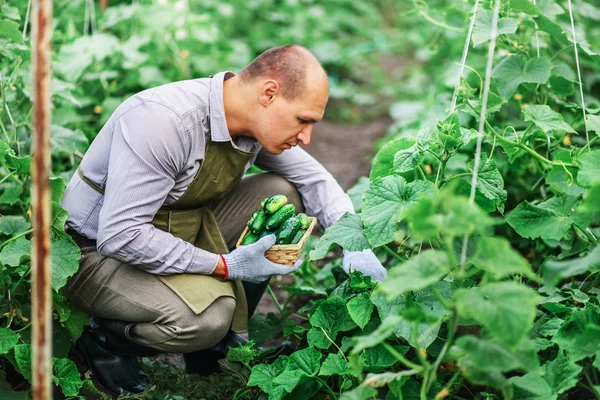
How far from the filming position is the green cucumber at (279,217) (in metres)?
3.10

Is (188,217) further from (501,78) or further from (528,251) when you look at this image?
(528,251)

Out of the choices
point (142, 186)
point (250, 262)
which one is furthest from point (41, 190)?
point (250, 262)

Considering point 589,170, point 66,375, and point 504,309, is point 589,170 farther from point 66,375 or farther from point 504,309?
point 66,375

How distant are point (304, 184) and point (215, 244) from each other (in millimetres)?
525

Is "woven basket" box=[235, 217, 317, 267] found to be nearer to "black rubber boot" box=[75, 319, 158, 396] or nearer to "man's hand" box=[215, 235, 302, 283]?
"man's hand" box=[215, 235, 302, 283]

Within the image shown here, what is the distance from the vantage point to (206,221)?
3328 mm

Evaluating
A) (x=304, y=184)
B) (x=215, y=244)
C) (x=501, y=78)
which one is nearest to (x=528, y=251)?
(x=501, y=78)

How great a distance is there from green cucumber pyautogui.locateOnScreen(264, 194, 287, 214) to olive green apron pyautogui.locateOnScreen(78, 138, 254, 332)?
207 mm

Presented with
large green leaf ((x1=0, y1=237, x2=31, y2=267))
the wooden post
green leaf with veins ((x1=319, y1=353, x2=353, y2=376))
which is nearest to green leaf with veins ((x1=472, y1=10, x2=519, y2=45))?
green leaf with veins ((x1=319, y1=353, x2=353, y2=376))

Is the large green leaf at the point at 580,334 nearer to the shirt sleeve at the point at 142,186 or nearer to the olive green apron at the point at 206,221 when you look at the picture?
the olive green apron at the point at 206,221

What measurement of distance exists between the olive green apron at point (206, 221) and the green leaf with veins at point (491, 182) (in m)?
1.02

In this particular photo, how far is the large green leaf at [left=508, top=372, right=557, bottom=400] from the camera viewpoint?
2289mm

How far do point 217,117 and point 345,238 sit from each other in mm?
751

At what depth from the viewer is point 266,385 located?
276 centimetres
